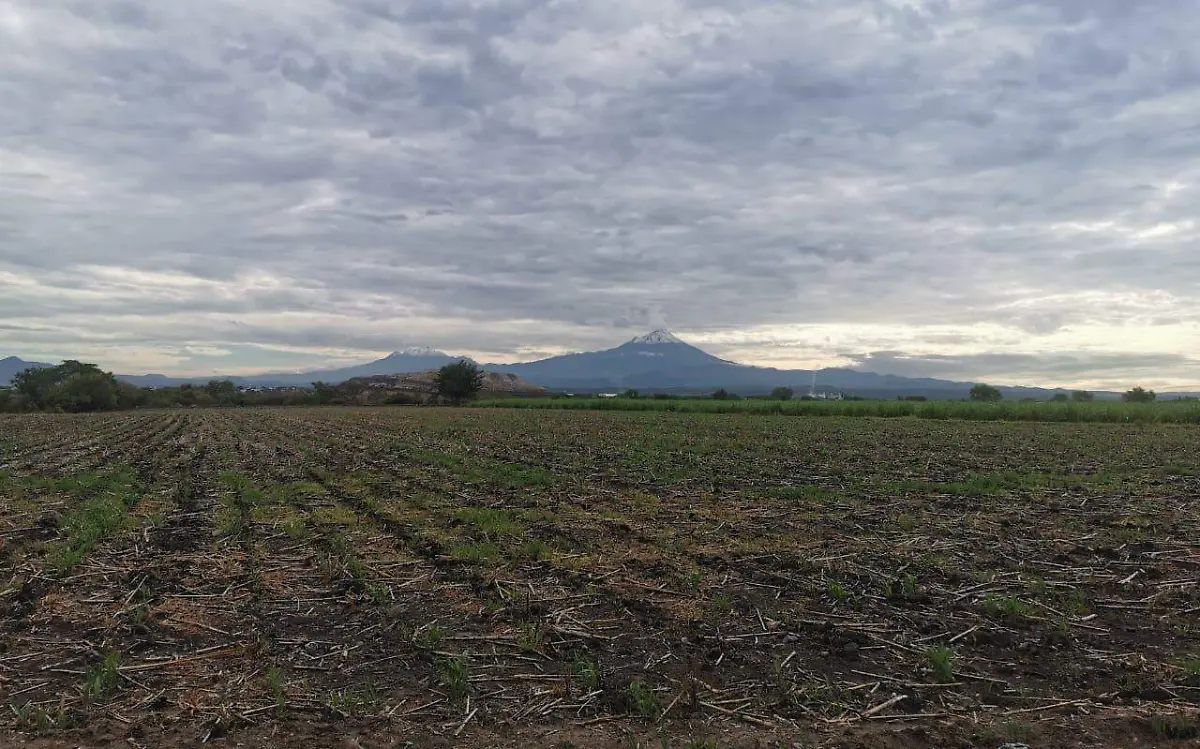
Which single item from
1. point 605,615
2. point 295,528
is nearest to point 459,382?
point 295,528

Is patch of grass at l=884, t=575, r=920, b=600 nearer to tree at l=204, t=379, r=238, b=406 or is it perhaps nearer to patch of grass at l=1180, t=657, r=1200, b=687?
patch of grass at l=1180, t=657, r=1200, b=687

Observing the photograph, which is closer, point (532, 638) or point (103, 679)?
point (103, 679)

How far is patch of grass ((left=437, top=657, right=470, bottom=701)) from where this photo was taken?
515 centimetres

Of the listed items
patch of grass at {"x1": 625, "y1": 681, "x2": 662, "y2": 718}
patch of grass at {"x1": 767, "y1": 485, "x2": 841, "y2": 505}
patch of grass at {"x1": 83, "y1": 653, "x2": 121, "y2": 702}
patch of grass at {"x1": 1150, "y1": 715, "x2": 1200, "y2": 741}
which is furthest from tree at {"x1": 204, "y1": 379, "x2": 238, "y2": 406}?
patch of grass at {"x1": 1150, "y1": 715, "x2": 1200, "y2": 741}

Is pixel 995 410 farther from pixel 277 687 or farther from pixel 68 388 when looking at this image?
pixel 68 388

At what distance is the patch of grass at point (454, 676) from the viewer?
16.9 feet

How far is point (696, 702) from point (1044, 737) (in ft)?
7.02

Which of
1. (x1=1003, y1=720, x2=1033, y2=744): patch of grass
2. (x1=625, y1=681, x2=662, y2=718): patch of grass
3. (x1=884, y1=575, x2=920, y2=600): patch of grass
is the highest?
(x1=884, y1=575, x2=920, y2=600): patch of grass

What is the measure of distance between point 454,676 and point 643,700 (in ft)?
4.80

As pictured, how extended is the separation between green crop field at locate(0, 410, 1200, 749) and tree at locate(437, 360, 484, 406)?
253ft

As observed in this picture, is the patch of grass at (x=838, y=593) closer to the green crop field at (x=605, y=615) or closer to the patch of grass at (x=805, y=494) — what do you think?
the green crop field at (x=605, y=615)

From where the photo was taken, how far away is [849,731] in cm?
457

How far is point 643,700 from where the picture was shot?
4.92 metres

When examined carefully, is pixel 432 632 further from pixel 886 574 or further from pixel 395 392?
pixel 395 392
